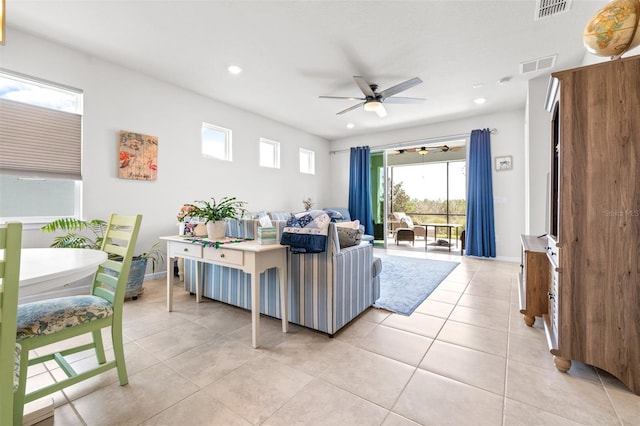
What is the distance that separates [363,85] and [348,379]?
3.06 meters

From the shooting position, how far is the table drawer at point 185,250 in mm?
2367

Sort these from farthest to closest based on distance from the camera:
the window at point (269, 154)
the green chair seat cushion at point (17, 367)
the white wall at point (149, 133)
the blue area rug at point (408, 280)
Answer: the window at point (269, 154) < the white wall at point (149, 133) < the blue area rug at point (408, 280) < the green chair seat cushion at point (17, 367)

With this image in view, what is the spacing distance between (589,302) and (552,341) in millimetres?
400

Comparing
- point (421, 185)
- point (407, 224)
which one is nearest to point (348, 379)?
point (407, 224)

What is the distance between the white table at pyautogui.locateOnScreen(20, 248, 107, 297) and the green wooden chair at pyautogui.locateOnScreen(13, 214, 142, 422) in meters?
0.24

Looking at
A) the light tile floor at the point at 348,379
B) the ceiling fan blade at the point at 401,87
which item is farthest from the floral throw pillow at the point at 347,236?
the ceiling fan blade at the point at 401,87

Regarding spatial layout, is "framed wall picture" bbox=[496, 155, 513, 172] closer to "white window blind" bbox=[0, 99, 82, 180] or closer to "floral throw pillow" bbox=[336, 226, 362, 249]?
"floral throw pillow" bbox=[336, 226, 362, 249]

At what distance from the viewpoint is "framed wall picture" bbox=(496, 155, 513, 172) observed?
16.9 feet

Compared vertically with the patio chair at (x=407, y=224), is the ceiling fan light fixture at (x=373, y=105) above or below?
above

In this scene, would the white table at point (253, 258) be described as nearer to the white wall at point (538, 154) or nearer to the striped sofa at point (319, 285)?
the striped sofa at point (319, 285)

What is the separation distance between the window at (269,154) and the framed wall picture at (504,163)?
4.42 m

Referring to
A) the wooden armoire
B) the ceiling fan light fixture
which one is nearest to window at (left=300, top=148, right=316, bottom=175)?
the ceiling fan light fixture

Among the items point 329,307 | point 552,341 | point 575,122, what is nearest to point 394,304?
point 329,307

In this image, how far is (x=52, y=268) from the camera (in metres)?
1.11
